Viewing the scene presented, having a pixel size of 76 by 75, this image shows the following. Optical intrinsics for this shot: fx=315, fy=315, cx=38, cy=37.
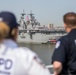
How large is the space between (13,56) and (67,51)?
1.31m

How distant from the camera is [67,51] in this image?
128 inches

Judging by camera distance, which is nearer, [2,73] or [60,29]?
[2,73]

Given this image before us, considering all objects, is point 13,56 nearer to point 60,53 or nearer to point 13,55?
point 13,55

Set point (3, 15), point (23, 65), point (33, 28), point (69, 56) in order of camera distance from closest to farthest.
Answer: point (23, 65) < point (3, 15) < point (69, 56) < point (33, 28)

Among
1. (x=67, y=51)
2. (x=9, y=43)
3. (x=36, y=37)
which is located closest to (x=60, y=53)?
(x=67, y=51)

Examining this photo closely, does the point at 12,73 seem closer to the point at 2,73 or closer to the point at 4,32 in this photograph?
the point at 2,73

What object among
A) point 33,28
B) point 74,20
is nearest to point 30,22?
point 33,28

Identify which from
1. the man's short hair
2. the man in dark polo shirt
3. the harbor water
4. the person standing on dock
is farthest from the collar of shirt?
the harbor water

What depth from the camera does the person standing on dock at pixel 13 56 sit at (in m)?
1.97

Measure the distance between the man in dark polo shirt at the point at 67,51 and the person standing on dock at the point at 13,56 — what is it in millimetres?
1176

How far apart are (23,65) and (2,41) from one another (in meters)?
0.22

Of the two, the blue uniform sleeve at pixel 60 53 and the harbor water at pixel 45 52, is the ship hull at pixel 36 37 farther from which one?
the blue uniform sleeve at pixel 60 53

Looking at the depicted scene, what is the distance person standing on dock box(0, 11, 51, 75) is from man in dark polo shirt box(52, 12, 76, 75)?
118 centimetres

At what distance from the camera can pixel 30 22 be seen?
10138 cm
